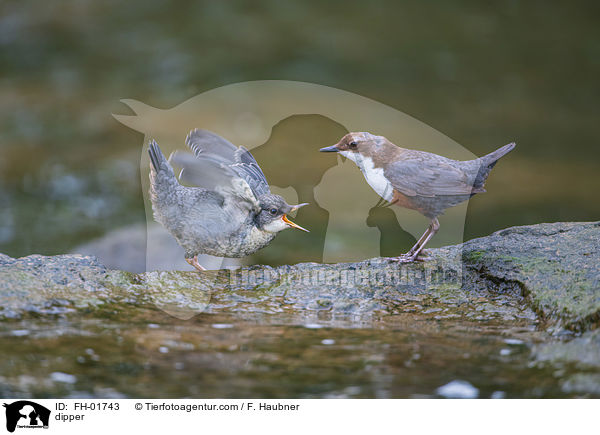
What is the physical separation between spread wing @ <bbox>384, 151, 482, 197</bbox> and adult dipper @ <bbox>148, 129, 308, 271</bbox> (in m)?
0.57

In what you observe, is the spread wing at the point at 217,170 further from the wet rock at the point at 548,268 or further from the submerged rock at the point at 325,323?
the wet rock at the point at 548,268

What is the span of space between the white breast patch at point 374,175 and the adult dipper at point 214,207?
18.6 inches

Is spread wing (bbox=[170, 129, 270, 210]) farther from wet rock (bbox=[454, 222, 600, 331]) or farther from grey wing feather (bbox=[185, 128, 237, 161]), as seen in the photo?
wet rock (bbox=[454, 222, 600, 331])

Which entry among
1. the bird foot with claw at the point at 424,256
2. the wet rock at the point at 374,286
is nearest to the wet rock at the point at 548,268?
the wet rock at the point at 374,286

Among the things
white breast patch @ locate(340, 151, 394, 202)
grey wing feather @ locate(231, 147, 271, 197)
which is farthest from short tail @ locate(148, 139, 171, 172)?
white breast patch @ locate(340, 151, 394, 202)

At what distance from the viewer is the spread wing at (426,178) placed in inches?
137

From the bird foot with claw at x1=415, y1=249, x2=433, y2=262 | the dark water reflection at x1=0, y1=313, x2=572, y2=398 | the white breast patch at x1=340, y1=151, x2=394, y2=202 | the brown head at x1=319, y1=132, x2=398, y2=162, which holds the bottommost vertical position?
the dark water reflection at x1=0, y1=313, x2=572, y2=398

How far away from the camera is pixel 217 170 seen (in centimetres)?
329

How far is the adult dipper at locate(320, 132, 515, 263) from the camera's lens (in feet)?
11.5

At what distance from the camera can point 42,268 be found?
325cm

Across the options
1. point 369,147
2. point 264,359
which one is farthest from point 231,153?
point 264,359

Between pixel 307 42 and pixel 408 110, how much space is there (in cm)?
189

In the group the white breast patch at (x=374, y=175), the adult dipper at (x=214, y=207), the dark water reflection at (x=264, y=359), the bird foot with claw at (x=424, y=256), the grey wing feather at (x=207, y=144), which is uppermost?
the grey wing feather at (x=207, y=144)
